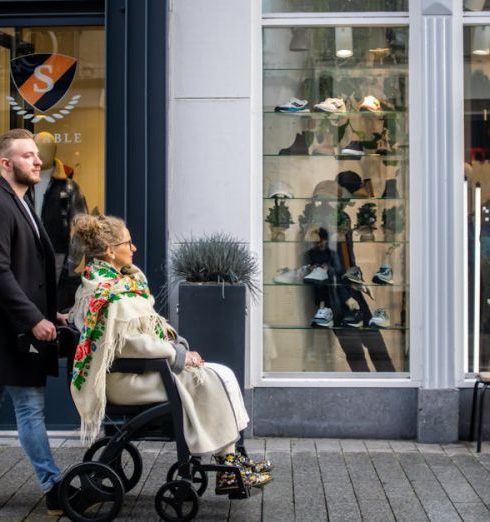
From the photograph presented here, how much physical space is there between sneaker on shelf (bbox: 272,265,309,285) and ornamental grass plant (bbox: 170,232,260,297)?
859 millimetres

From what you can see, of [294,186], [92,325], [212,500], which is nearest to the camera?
[92,325]

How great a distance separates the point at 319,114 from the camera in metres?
7.71

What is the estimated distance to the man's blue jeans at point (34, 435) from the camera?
536 centimetres

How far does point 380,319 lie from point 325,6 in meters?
2.41

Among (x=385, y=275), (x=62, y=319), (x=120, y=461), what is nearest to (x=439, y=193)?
(x=385, y=275)

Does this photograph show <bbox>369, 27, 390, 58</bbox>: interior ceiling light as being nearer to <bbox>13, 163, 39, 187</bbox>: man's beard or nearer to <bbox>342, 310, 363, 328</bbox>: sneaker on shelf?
<bbox>342, 310, 363, 328</bbox>: sneaker on shelf

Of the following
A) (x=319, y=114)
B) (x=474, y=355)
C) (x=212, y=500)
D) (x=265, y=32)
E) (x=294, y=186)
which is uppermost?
(x=265, y=32)

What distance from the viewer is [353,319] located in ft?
25.1

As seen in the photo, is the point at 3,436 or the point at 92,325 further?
the point at 3,436

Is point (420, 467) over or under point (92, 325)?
under

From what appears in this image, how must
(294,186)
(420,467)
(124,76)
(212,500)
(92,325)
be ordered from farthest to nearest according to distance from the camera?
(294,186), (124,76), (420,467), (212,500), (92,325)

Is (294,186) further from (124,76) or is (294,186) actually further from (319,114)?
(124,76)

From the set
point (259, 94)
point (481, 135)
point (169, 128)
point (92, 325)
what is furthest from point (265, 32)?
point (92, 325)

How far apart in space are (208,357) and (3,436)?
176 centimetres
